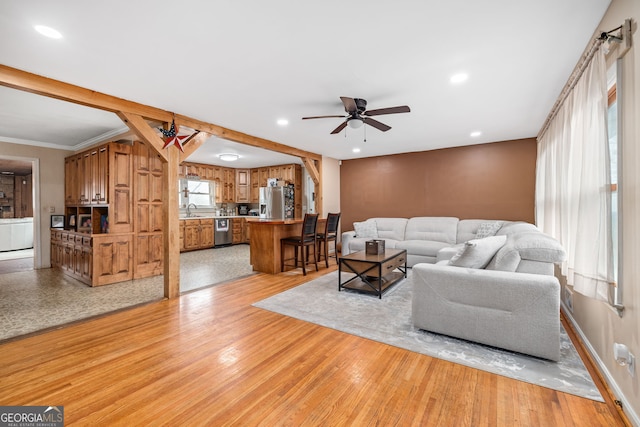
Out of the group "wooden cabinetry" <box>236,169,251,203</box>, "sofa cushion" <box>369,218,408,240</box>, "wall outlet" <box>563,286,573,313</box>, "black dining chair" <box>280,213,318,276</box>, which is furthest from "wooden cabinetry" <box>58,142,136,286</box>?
"wall outlet" <box>563,286,573,313</box>

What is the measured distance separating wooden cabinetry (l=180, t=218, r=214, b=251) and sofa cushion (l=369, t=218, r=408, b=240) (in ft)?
15.6

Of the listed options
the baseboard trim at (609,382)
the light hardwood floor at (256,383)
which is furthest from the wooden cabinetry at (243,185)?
the baseboard trim at (609,382)

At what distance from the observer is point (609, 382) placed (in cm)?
184

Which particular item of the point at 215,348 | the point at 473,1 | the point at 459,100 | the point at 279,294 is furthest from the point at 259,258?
the point at 473,1

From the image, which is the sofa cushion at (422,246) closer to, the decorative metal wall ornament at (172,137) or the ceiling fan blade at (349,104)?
the ceiling fan blade at (349,104)

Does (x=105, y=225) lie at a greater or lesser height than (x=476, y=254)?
greater

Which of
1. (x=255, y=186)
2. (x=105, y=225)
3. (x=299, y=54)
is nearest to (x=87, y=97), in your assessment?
(x=299, y=54)

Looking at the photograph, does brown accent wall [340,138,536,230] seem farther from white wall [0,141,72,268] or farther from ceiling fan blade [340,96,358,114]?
white wall [0,141,72,268]

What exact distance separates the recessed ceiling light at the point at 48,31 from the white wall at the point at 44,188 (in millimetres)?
4834

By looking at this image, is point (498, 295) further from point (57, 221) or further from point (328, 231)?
point (57, 221)

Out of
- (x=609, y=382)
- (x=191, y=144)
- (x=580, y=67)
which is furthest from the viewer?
(x=191, y=144)

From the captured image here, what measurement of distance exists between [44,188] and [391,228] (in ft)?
23.1

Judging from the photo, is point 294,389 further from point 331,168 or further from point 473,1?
point 331,168

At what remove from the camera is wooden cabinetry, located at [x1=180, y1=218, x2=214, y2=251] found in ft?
24.5
